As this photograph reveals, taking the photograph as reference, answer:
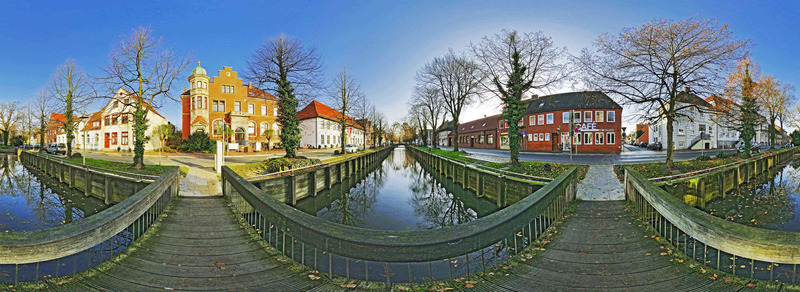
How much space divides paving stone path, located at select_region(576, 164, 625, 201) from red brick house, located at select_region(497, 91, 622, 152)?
23421 mm

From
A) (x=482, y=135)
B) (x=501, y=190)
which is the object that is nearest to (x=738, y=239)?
(x=501, y=190)

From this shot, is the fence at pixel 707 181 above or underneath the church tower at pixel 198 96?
underneath

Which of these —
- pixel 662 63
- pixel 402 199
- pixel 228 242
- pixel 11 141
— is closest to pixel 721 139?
pixel 662 63

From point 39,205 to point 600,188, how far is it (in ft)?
68.5

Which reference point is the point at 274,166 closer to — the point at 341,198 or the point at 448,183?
the point at 341,198

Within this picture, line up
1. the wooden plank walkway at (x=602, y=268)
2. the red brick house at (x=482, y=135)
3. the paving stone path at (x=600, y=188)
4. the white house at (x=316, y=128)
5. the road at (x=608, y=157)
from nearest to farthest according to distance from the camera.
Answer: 1. the wooden plank walkway at (x=602, y=268)
2. the paving stone path at (x=600, y=188)
3. the road at (x=608, y=157)
4. the white house at (x=316, y=128)
5. the red brick house at (x=482, y=135)

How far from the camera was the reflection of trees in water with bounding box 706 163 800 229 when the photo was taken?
9570 mm

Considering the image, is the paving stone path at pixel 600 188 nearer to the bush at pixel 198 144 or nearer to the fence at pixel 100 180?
the fence at pixel 100 180

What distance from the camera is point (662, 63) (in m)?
12.7

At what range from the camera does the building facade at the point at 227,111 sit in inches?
1390

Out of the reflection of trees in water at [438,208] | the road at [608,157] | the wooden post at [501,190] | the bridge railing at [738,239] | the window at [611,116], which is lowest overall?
the reflection of trees in water at [438,208]

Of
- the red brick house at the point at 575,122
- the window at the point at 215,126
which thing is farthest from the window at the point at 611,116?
the window at the point at 215,126

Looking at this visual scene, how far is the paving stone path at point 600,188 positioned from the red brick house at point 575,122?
76.8 feet

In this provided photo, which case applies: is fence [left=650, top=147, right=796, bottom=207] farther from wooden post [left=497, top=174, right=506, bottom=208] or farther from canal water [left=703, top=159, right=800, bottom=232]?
wooden post [left=497, top=174, right=506, bottom=208]
